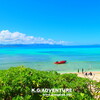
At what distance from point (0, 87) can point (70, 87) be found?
6.45ft

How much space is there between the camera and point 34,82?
3.08 metres

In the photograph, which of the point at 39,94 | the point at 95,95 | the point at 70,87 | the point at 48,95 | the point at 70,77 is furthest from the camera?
the point at 70,77

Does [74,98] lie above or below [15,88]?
below

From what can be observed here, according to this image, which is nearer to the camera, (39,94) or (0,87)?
(0,87)

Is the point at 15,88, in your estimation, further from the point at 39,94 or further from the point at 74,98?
the point at 74,98

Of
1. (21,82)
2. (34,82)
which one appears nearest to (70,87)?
(34,82)

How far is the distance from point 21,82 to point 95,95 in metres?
2.80

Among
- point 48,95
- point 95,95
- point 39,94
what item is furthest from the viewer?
point 95,95

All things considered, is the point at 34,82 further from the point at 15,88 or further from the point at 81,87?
the point at 81,87

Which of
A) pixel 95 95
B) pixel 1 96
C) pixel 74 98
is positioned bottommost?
pixel 95 95

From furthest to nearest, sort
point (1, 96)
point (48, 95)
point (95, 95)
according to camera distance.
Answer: point (95, 95) < point (48, 95) < point (1, 96)

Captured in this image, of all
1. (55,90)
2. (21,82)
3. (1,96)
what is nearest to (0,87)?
(1,96)

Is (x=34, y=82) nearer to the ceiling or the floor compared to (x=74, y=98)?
nearer to the ceiling

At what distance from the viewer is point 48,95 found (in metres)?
2.78
